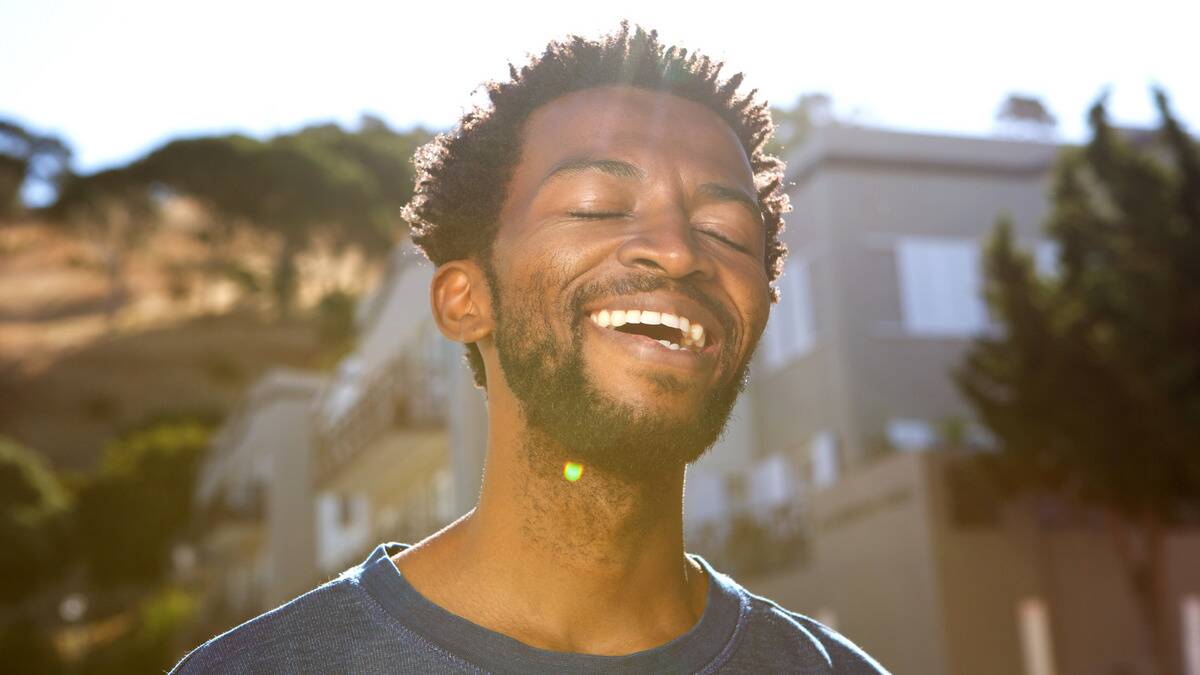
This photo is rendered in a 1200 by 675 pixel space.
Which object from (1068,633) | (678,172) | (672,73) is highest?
(672,73)

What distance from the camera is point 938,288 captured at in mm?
24156

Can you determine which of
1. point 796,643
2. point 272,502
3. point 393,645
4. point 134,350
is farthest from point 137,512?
point 393,645

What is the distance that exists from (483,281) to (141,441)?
62673 millimetres

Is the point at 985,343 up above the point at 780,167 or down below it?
below

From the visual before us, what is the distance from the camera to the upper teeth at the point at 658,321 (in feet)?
9.22

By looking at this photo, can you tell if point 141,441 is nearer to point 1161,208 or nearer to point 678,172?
point 1161,208

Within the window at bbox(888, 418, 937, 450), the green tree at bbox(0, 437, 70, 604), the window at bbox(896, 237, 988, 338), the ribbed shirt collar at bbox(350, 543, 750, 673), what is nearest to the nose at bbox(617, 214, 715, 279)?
the ribbed shirt collar at bbox(350, 543, 750, 673)

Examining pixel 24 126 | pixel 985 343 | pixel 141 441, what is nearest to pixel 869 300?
pixel 985 343

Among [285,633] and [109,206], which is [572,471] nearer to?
[285,633]

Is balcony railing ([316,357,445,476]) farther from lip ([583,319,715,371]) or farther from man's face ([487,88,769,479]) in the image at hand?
lip ([583,319,715,371])

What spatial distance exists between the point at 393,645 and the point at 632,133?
102 centimetres

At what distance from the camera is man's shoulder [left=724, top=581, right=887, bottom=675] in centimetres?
297

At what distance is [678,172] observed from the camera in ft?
9.86

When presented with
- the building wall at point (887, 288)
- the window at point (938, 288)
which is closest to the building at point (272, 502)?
the building wall at point (887, 288)
